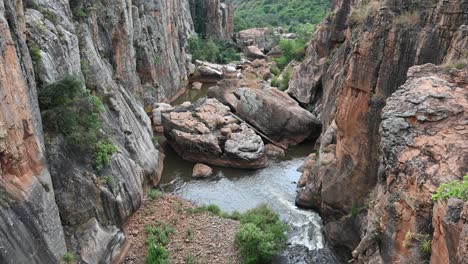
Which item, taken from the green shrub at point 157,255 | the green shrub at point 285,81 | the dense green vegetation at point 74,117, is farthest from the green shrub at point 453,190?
the green shrub at point 285,81

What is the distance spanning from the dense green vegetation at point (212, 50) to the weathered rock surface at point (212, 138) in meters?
28.7

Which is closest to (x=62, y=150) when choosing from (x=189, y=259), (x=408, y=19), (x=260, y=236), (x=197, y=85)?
(x=189, y=259)

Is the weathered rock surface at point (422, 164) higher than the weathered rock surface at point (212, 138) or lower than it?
higher

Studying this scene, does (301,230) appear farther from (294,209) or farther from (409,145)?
(409,145)

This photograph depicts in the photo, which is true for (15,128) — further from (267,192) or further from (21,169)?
(267,192)

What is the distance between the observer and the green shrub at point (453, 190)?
340 inches

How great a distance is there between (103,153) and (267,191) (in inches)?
417

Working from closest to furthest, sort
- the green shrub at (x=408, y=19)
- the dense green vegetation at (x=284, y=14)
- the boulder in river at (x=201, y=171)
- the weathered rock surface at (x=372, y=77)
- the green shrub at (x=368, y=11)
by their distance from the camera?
the weathered rock surface at (x=372, y=77), the green shrub at (x=408, y=19), the green shrub at (x=368, y=11), the boulder in river at (x=201, y=171), the dense green vegetation at (x=284, y=14)

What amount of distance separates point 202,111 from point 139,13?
37.2 feet

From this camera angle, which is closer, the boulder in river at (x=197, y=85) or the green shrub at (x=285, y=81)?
the green shrub at (x=285, y=81)

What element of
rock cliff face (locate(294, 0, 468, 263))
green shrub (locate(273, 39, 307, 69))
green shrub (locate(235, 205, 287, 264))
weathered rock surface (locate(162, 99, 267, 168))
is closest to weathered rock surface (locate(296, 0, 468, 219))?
rock cliff face (locate(294, 0, 468, 263))

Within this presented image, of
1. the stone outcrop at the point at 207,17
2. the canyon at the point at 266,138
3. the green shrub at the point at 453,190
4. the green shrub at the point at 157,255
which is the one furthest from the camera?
the stone outcrop at the point at 207,17

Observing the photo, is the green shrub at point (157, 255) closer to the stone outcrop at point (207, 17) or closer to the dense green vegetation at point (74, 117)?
the dense green vegetation at point (74, 117)

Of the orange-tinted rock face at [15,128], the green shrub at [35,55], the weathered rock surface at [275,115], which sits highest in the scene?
the green shrub at [35,55]
